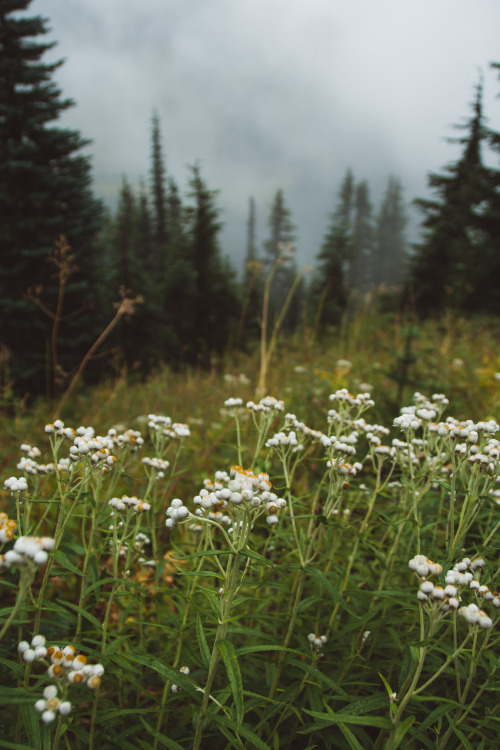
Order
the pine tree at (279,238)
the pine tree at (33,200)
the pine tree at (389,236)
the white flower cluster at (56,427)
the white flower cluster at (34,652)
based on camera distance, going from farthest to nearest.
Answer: the pine tree at (389,236)
the pine tree at (279,238)
the pine tree at (33,200)
the white flower cluster at (56,427)
the white flower cluster at (34,652)

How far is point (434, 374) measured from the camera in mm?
5539

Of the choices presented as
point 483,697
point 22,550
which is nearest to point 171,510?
point 22,550

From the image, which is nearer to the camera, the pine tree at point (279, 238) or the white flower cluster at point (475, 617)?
the white flower cluster at point (475, 617)

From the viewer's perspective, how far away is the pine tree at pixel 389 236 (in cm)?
6122

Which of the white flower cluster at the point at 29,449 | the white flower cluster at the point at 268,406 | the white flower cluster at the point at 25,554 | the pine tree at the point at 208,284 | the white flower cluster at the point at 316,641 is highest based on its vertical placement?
the pine tree at the point at 208,284

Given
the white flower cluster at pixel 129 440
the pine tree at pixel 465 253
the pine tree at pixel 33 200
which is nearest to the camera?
the white flower cluster at pixel 129 440

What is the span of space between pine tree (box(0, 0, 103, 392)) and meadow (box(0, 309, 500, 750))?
35.8 ft

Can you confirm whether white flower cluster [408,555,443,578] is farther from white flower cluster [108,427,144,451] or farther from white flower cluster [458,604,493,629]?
white flower cluster [108,427,144,451]

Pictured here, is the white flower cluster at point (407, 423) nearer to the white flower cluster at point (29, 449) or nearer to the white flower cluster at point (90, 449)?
the white flower cluster at point (90, 449)

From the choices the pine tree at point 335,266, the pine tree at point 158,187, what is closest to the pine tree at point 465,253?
the pine tree at point 335,266

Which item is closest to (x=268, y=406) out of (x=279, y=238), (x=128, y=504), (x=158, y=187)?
(x=128, y=504)

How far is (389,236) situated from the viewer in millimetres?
63188

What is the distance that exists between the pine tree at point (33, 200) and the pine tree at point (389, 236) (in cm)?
5233

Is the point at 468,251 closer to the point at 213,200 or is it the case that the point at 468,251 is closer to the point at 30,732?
the point at 213,200
